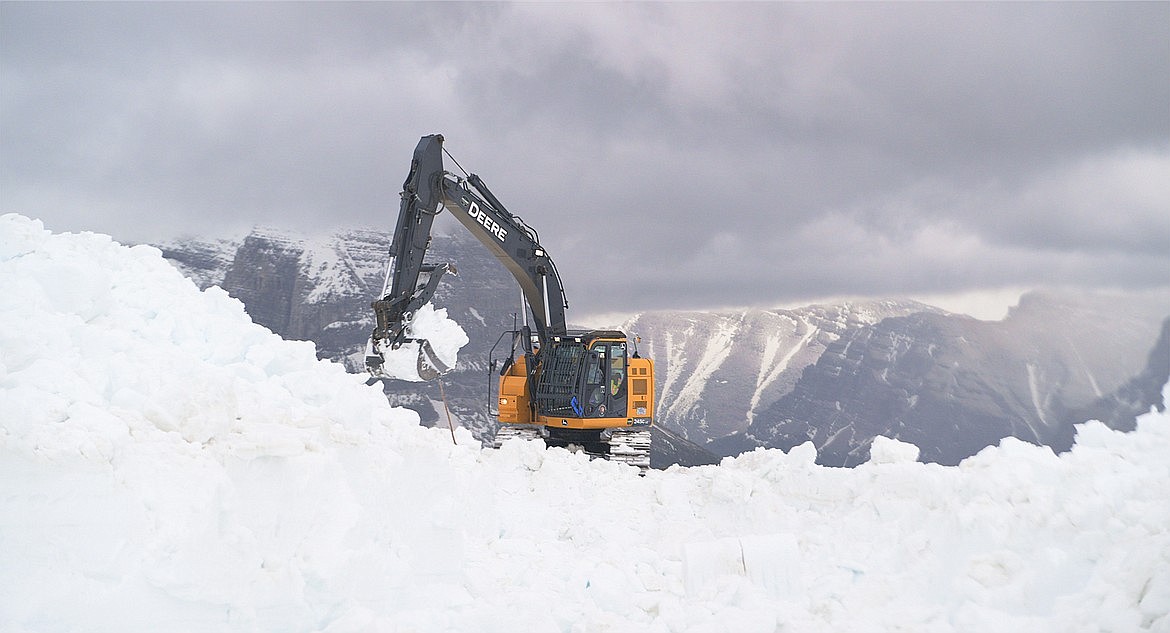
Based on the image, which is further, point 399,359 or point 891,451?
point 399,359

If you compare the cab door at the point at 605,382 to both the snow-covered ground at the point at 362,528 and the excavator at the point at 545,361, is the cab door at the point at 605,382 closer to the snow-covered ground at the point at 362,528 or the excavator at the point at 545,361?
the excavator at the point at 545,361

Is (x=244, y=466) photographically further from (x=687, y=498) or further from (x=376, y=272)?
(x=376, y=272)

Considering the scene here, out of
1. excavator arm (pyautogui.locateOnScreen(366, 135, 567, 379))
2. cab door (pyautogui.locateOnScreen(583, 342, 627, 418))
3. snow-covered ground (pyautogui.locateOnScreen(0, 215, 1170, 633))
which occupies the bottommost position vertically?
snow-covered ground (pyautogui.locateOnScreen(0, 215, 1170, 633))

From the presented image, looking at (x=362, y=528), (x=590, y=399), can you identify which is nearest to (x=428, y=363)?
(x=590, y=399)

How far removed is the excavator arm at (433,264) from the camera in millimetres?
14195

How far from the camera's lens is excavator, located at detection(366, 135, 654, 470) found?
16.4 meters

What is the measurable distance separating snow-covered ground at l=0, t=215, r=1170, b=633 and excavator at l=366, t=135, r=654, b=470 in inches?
277

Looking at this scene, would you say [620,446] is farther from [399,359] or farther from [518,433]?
[399,359]

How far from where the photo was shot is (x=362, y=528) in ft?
24.6

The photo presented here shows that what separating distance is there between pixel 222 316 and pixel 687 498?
7053 millimetres

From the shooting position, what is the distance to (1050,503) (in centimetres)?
702

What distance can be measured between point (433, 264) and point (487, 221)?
2.67 meters

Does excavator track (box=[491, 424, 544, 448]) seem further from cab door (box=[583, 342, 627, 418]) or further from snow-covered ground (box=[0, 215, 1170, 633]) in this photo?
snow-covered ground (box=[0, 215, 1170, 633])

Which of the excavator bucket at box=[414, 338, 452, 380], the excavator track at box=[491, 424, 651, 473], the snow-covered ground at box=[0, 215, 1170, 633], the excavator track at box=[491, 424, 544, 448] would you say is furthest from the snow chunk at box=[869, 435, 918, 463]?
the excavator track at box=[491, 424, 544, 448]
